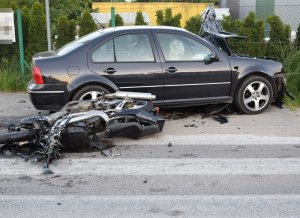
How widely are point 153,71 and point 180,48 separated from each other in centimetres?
64

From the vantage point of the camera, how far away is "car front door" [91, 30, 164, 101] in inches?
289

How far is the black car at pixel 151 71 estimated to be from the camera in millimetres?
7203

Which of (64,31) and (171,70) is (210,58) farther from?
(64,31)

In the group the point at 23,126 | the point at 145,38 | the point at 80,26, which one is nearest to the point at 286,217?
the point at 23,126

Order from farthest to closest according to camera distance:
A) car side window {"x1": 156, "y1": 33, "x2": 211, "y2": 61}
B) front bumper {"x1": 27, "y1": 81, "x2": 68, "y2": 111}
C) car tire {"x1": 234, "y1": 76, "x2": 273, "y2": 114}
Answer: car tire {"x1": 234, "y1": 76, "x2": 273, "y2": 114} → car side window {"x1": 156, "y1": 33, "x2": 211, "y2": 61} → front bumper {"x1": 27, "y1": 81, "x2": 68, "y2": 111}

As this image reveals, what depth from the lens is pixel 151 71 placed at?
7434 mm

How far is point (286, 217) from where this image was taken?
4125 millimetres

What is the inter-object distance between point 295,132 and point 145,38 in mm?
2854

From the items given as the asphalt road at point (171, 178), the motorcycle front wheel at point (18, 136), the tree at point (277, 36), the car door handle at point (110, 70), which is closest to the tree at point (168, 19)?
the tree at point (277, 36)

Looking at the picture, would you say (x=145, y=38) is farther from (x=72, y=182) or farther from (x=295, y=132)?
(x=72, y=182)

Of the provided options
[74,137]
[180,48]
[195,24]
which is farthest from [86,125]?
[195,24]

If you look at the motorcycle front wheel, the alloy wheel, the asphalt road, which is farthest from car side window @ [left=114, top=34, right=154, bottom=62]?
the motorcycle front wheel

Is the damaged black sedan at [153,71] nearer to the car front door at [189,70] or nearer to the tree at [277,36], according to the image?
the car front door at [189,70]

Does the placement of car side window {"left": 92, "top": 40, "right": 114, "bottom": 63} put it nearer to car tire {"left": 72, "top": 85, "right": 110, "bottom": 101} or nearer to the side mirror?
car tire {"left": 72, "top": 85, "right": 110, "bottom": 101}
